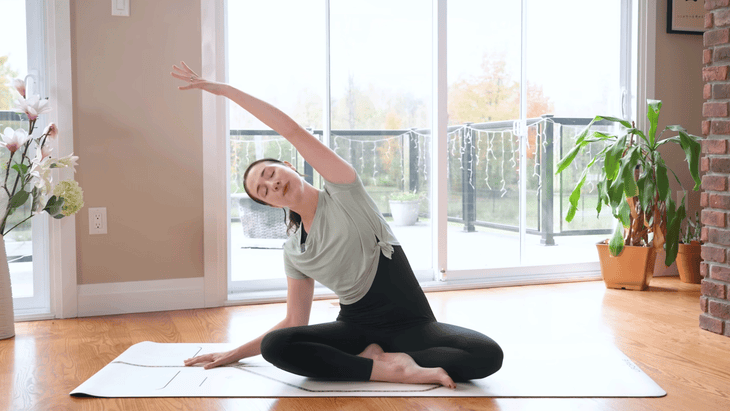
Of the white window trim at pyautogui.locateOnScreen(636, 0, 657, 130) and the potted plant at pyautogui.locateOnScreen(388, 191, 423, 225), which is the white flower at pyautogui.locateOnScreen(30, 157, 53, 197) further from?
the white window trim at pyautogui.locateOnScreen(636, 0, 657, 130)

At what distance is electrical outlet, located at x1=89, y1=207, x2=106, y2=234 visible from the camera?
288 centimetres

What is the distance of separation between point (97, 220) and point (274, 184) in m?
1.45

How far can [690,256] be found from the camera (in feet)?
11.9

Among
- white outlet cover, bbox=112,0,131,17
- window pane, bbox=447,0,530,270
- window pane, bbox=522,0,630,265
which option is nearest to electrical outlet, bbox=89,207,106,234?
white outlet cover, bbox=112,0,131,17

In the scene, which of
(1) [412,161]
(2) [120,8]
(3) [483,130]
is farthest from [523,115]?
(2) [120,8]

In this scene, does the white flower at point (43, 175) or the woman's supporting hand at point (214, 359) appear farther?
the white flower at point (43, 175)

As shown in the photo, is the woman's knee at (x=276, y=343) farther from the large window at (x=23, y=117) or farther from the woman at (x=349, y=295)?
the large window at (x=23, y=117)

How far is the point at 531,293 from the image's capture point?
11.1 ft

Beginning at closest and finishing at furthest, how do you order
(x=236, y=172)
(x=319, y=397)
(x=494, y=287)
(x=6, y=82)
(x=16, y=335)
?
1. (x=319, y=397)
2. (x=16, y=335)
3. (x=6, y=82)
4. (x=236, y=172)
5. (x=494, y=287)

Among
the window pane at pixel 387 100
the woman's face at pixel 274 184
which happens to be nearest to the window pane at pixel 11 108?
the window pane at pixel 387 100

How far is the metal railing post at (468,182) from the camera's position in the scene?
360cm

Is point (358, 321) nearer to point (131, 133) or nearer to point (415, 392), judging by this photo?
point (415, 392)

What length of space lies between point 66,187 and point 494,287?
2.24 metres

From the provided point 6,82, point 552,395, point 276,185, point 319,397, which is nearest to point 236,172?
point 6,82
